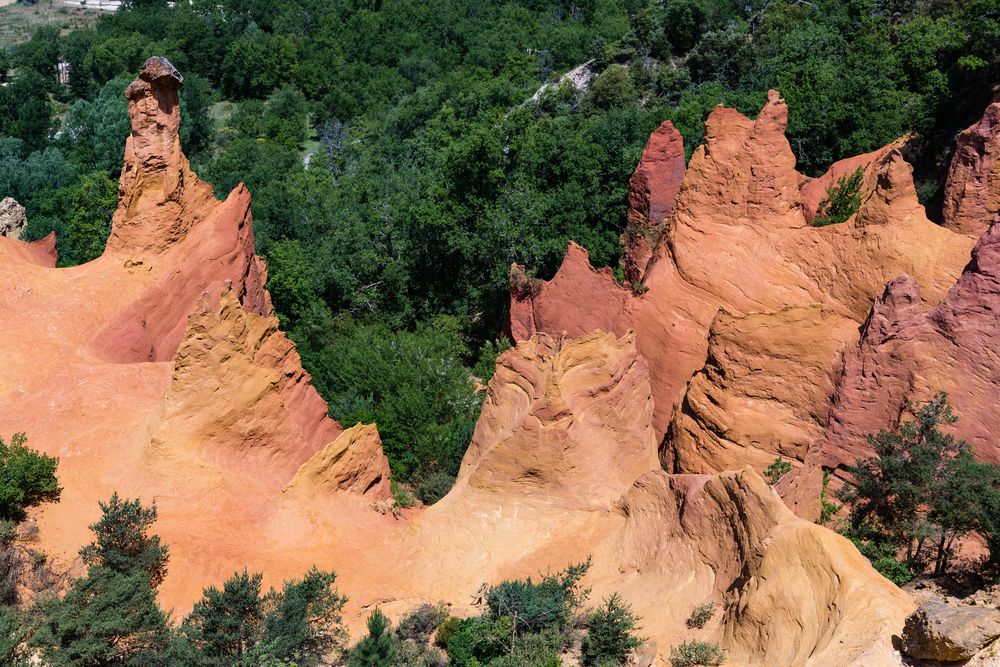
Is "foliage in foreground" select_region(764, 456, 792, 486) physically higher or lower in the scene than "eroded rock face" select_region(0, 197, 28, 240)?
lower

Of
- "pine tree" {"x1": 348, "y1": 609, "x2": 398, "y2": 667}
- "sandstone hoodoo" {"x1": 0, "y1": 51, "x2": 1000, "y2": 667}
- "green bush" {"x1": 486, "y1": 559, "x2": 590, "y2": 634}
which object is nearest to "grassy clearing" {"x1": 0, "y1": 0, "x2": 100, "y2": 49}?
"sandstone hoodoo" {"x1": 0, "y1": 51, "x2": 1000, "y2": 667}

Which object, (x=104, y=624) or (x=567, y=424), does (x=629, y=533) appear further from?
(x=104, y=624)

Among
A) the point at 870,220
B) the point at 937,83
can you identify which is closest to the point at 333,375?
the point at 870,220

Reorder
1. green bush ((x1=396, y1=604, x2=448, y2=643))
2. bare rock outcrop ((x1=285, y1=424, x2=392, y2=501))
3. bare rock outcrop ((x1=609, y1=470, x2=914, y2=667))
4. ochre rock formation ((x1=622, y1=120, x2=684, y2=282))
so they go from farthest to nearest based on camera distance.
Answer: ochre rock formation ((x1=622, y1=120, x2=684, y2=282)) → bare rock outcrop ((x1=285, y1=424, x2=392, y2=501)) → green bush ((x1=396, y1=604, x2=448, y2=643)) → bare rock outcrop ((x1=609, y1=470, x2=914, y2=667))

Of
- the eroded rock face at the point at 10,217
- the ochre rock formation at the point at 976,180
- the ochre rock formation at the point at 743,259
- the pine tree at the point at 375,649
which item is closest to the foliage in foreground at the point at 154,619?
the pine tree at the point at 375,649

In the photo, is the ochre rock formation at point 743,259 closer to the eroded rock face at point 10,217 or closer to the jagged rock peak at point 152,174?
the jagged rock peak at point 152,174

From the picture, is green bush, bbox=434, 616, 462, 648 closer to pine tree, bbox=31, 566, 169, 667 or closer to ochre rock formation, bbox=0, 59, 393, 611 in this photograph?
ochre rock formation, bbox=0, 59, 393, 611
